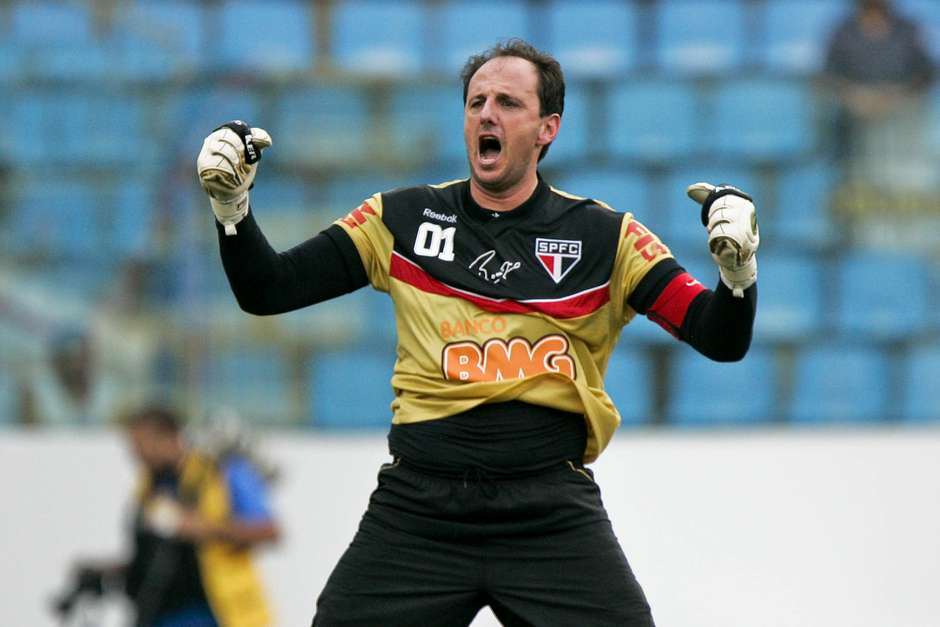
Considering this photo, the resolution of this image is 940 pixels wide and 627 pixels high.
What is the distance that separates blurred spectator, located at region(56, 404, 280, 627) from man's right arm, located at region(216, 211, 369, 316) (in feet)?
13.3

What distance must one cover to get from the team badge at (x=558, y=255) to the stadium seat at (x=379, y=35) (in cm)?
473

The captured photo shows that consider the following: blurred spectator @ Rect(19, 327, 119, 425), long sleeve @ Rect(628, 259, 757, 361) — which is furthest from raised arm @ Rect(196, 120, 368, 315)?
blurred spectator @ Rect(19, 327, 119, 425)

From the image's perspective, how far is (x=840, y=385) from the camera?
796 cm

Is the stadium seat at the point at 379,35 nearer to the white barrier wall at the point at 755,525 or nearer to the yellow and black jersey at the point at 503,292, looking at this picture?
the white barrier wall at the point at 755,525

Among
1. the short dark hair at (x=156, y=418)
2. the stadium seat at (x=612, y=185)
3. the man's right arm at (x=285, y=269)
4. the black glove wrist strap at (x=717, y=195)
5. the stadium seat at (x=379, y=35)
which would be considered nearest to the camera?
the black glove wrist strap at (x=717, y=195)

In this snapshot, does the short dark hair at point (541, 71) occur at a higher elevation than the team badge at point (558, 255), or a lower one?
higher

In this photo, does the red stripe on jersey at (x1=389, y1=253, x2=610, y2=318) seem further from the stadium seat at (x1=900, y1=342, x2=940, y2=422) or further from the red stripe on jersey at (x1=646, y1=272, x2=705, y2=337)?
the stadium seat at (x1=900, y1=342, x2=940, y2=422)

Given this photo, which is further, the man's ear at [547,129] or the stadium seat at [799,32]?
the stadium seat at [799,32]

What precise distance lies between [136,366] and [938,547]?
4.09 metres

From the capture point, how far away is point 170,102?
27.0 ft

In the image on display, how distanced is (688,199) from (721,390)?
1.02 metres

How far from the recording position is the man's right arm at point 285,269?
12.2 ft
